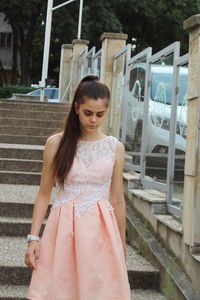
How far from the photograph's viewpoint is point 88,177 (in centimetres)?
311

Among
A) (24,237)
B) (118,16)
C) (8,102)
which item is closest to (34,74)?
(118,16)

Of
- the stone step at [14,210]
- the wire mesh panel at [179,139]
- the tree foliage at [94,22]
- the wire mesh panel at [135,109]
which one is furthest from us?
the tree foliage at [94,22]

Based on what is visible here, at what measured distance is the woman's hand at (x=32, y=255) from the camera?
3.04m

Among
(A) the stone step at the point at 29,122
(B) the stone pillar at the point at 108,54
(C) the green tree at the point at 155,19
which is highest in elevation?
(C) the green tree at the point at 155,19

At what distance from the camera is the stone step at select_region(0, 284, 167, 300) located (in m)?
4.77

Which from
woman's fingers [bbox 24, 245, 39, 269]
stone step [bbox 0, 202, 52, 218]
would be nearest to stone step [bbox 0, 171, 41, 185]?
stone step [bbox 0, 202, 52, 218]

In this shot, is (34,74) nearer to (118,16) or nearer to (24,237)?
(118,16)

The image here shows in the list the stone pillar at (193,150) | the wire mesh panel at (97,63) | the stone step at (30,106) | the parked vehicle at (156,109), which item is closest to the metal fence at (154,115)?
the parked vehicle at (156,109)

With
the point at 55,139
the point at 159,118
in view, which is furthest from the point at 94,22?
the point at 55,139

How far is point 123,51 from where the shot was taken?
8453 millimetres

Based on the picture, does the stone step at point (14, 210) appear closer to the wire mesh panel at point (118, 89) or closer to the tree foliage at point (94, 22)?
the wire mesh panel at point (118, 89)

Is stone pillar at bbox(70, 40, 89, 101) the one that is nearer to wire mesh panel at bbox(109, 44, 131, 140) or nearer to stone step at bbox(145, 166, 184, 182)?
wire mesh panel at bbox(109, 44, 131, 140)

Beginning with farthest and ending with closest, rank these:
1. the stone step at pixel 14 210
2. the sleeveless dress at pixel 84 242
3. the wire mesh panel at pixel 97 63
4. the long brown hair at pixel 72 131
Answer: the wire mesh panel at pixel 97 63 < the stone step at pixel 14 210 < the long brown hair at pixel 72 131 < the sleeveless dress at pixel 84 242

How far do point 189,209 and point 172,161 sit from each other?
3.56 feet
